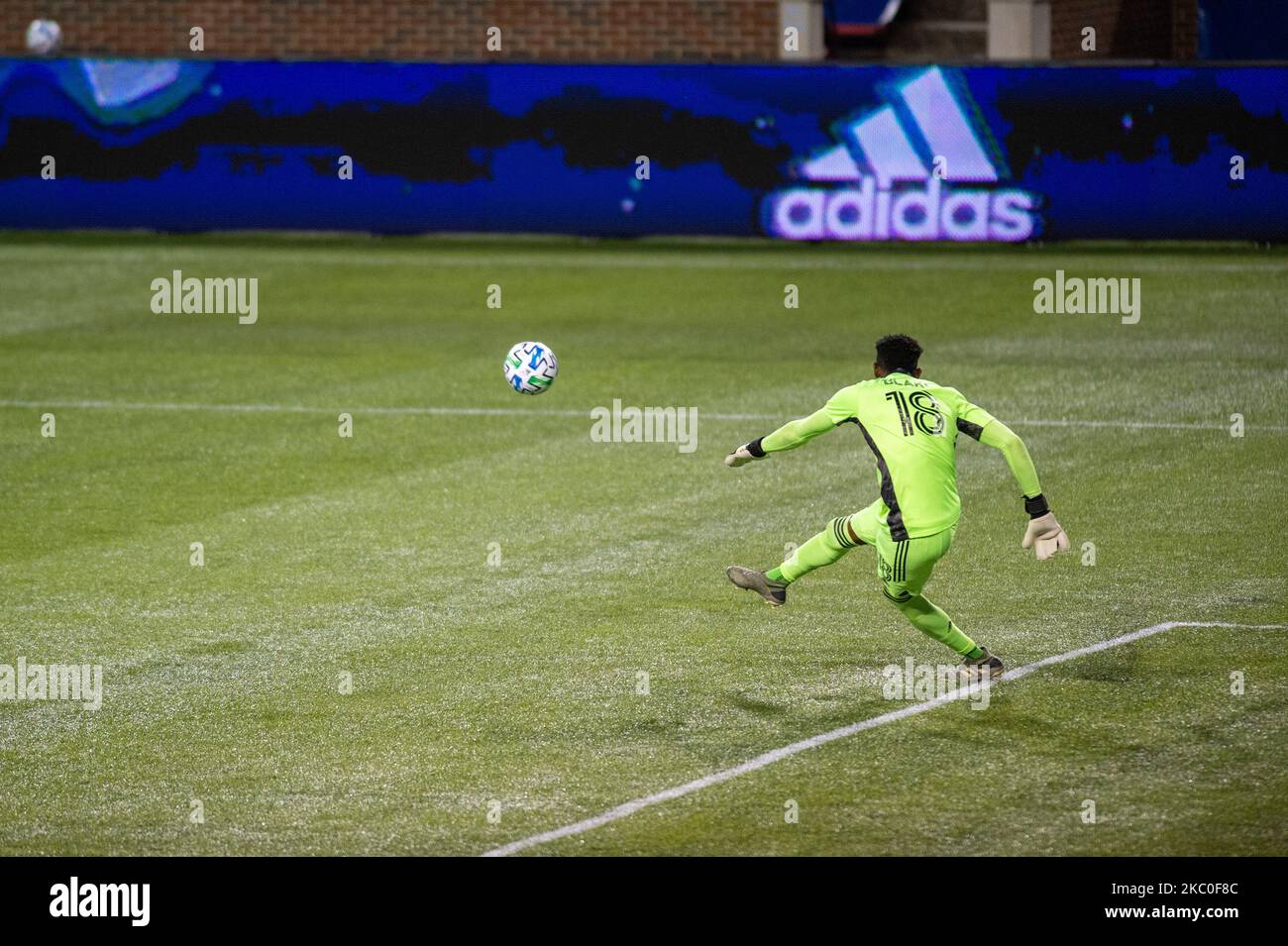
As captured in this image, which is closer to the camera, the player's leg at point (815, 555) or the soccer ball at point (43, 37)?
the player's leg at point (815, 555)

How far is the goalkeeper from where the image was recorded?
30.3 ft

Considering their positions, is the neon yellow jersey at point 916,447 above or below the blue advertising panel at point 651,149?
below

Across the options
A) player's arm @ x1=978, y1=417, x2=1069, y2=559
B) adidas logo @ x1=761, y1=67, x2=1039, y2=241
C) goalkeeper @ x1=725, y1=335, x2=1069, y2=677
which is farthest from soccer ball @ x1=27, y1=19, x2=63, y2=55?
player's arm @ x1=978, y1=417, x2=1069, y2=559

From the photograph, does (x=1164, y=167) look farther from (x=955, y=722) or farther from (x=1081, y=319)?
(x=955, y=722)

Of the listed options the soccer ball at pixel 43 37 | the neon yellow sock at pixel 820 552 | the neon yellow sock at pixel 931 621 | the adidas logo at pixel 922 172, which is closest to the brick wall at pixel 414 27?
the soccer ball at pixel 43 37

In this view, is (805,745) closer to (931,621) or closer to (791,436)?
(931,621)

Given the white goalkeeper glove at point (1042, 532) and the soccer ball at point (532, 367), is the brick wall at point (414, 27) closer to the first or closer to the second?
the soccer ball at point (532, 367)

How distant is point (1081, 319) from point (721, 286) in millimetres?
5122

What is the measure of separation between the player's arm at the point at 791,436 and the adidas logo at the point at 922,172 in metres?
17.2

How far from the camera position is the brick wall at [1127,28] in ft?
101

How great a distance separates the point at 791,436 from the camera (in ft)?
31.5

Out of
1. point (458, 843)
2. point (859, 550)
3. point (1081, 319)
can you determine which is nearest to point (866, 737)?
point (458, 843)

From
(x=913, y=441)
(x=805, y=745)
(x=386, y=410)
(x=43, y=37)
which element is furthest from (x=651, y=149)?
(x=805, y=745)

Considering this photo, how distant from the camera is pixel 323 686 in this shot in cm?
976
